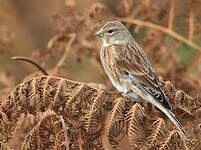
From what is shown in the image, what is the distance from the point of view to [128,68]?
4.71 metres

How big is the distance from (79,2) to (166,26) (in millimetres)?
3041

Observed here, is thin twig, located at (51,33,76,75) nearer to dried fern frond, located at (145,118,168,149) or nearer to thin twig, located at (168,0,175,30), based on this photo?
thin twig, located at (168,0,175,30)

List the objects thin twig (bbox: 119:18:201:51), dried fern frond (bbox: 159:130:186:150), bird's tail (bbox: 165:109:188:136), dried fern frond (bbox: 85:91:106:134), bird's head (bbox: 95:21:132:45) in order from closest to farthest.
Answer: dried fern frond (bbox: 159:130:186:150), dried fern frond (bbox: 85:91:106:134), bird's tail (bbox: 165:109:188:136), bird's head (bbox: 95:21:132:45), thin twig (bbox: 119:18:201:51)

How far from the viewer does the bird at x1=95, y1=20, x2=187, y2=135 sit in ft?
14.3

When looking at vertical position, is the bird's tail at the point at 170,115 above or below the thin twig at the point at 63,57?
below

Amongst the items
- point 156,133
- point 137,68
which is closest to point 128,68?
point 137,68

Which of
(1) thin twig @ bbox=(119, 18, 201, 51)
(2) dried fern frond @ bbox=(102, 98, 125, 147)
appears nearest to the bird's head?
(1) thin twig @ bbox=(119, 18, 201, 51)

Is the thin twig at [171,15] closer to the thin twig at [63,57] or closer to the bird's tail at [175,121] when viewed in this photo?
the thin twig at [63,57]

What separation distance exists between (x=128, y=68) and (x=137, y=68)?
11 cm

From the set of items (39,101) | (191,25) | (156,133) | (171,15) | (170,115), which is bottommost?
(156,133)

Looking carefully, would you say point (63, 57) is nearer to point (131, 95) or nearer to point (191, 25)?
point (131, 95)

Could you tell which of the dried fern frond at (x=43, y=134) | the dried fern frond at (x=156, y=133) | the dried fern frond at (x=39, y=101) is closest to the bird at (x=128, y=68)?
the dried fern frond at (x=156, y=133)

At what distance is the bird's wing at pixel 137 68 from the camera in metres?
4.42

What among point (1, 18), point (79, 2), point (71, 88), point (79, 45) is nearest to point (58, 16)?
point (79, 45)
